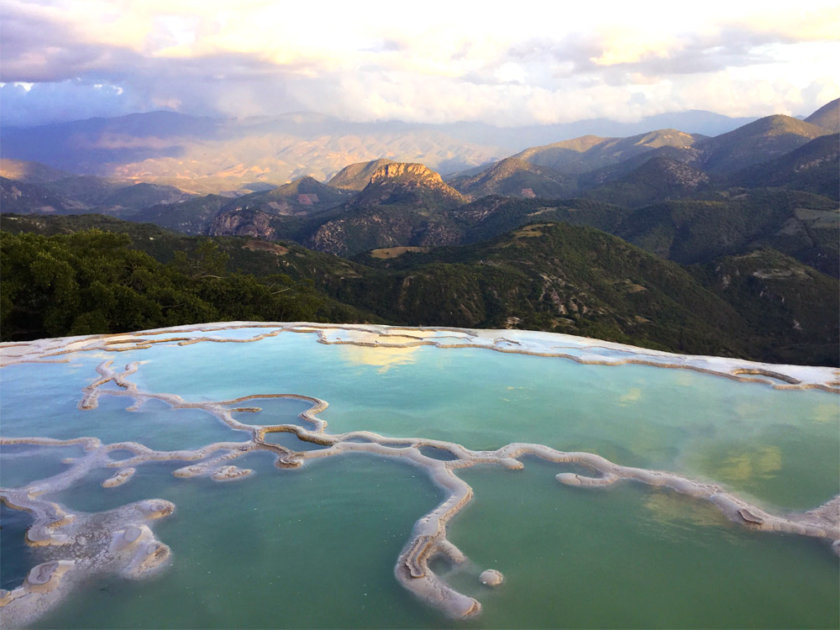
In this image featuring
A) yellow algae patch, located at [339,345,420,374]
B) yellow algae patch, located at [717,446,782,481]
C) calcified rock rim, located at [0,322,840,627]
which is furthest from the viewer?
yellow algae patch, located at [339,345,420,374]

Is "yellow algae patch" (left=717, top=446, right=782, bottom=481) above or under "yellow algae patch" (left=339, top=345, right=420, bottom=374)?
above

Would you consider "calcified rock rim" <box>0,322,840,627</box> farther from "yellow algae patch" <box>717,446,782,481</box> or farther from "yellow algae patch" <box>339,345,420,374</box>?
"yellow algae patch" <box>339,345,420,374</box>

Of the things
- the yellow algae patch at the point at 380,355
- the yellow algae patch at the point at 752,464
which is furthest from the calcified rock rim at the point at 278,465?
the yellow algae patch at the point at 380,355

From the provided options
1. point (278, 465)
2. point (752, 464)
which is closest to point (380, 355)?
point (278, 465)

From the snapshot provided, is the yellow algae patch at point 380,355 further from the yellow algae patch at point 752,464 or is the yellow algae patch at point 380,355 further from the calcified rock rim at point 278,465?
the yellow algae patch at point 752,464

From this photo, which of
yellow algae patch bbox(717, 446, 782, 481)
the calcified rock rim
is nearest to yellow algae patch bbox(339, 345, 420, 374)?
the calcified rock rim
